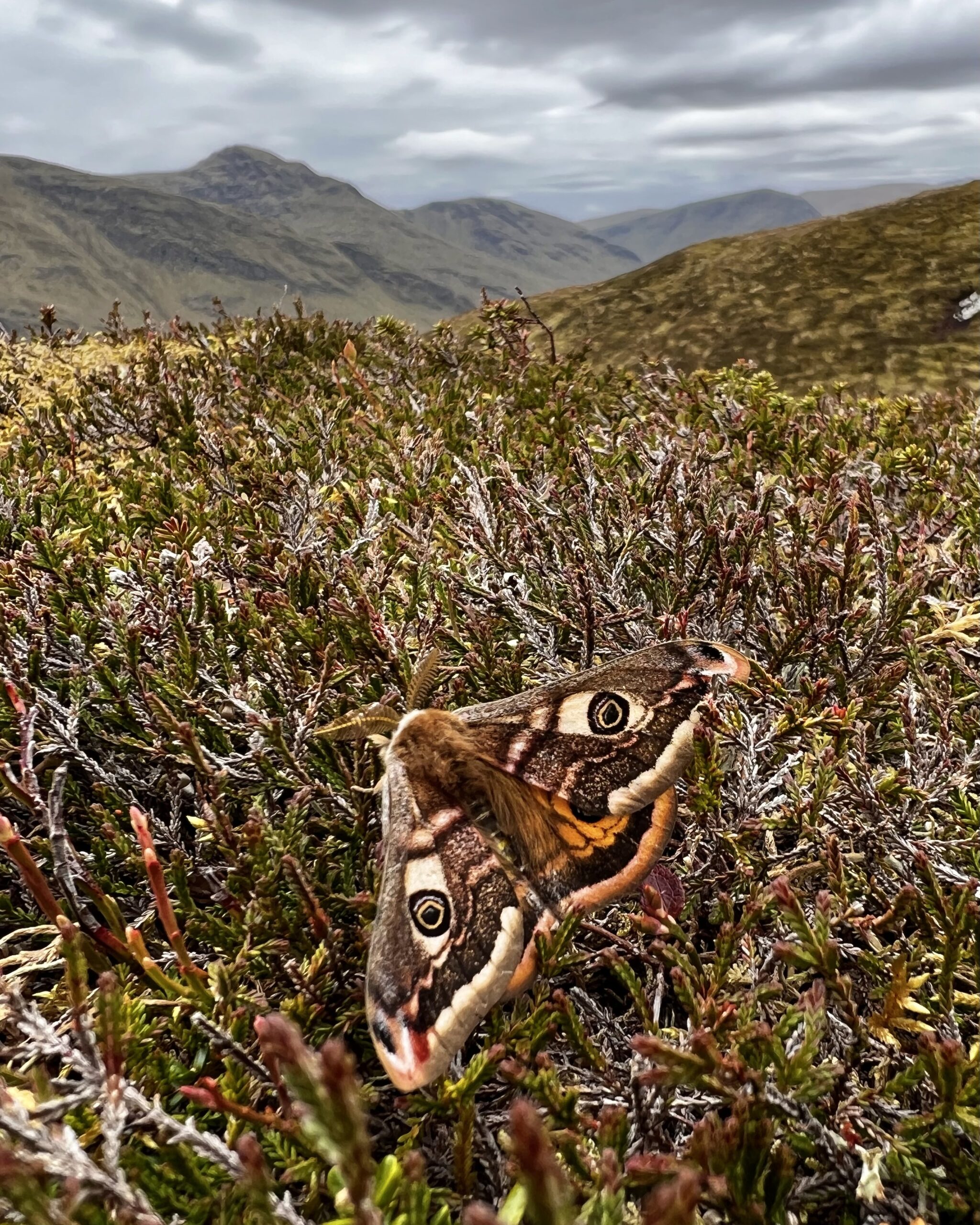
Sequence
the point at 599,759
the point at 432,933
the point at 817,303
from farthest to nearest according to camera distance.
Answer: the point at 817,303 → the point at 599,759 → the point at 432,933

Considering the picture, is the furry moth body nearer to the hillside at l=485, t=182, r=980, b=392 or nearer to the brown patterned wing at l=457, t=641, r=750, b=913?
the brown patterned wing at l=457, t=641, r=750, b=913

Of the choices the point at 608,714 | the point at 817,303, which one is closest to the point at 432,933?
the point at 608,714

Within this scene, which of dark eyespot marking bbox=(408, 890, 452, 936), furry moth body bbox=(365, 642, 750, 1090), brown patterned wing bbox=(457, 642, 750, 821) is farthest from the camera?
brown patterned wing bbox=(457, 642, 750, 821)

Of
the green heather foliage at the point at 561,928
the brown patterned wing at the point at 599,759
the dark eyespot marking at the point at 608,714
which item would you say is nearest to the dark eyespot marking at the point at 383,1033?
the green heather foliage at the point at 561,928

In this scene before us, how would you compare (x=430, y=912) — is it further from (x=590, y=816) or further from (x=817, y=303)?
(x=817, y=303)

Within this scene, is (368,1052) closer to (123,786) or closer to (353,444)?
(123,786)

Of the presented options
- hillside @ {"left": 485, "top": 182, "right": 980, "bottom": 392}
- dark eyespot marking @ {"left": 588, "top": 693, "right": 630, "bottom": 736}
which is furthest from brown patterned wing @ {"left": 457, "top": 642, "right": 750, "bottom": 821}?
hillside @ {"left": 485, "top": 182, "right": 980, "bottom": 392}
